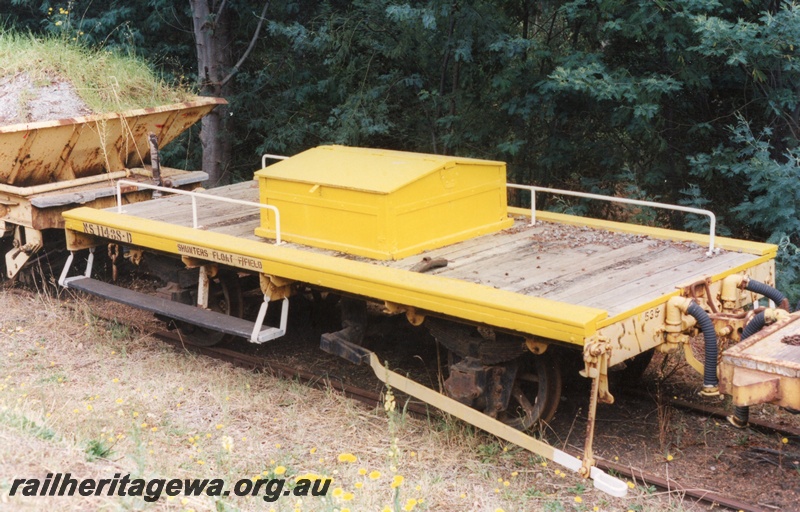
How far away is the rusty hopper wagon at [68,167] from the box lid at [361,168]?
8.54 ft

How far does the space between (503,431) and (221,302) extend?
11.9 ft

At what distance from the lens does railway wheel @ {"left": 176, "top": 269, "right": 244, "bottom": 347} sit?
823cm

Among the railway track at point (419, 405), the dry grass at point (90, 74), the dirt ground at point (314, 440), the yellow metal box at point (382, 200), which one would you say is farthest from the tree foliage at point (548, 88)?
the dirt ground at point (314, 440)

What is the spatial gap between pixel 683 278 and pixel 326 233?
2601 millimetres

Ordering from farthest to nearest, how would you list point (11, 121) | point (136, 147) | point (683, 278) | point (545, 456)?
point (136, 147)
point (11, 121)
point (683, 278)
point (545, 456)

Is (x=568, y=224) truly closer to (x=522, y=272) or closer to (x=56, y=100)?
(x=522, y=272)

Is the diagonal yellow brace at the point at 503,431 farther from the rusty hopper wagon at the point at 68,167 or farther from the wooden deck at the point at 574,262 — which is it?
the rusty hopper wagon at the point at 68,167

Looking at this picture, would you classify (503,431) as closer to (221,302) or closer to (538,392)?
(538,392)

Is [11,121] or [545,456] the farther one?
[11,121]

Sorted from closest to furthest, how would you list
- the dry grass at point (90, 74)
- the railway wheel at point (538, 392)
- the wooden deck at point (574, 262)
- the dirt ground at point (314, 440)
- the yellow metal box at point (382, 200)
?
the dirt ground at point (314, 440) → the wooden deck at point (574, 262) → the railway wheel at point (538, 392) → the yellow metal box at point (382, 200) → the dry grass at point (90, 74)

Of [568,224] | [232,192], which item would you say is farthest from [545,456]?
[232,192]

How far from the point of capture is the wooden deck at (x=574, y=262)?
584cm

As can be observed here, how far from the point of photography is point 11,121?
9.07 meters

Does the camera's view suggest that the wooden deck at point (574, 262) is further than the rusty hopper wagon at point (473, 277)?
Yes
